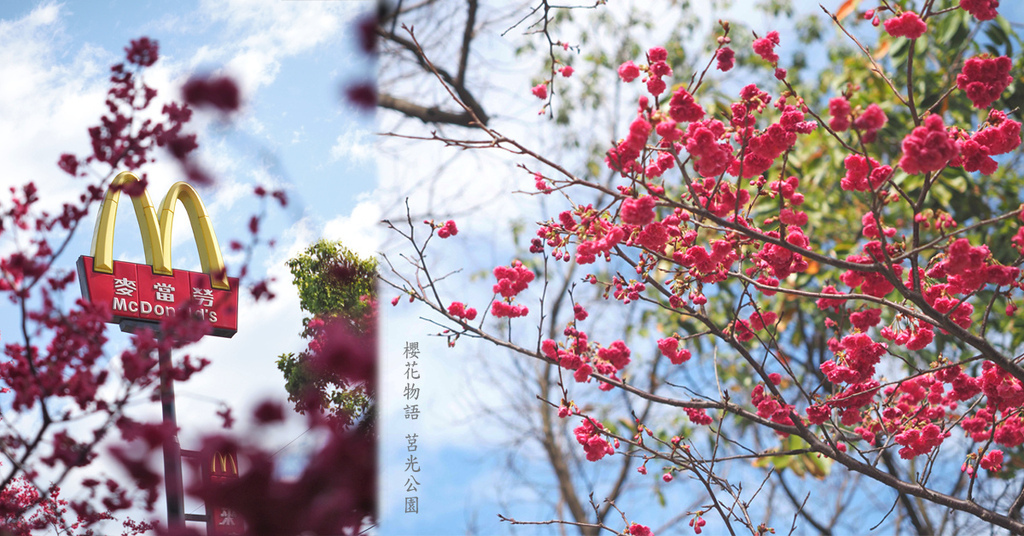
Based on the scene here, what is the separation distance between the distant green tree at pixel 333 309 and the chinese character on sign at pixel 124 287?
72cm

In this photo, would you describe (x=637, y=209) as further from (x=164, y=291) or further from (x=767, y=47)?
(x=164, y=291)

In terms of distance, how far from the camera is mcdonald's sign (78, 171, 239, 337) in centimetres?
249

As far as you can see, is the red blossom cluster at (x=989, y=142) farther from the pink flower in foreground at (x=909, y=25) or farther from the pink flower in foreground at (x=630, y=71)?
the pink flower in foreground at (x=630, y=71)

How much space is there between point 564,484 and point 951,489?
1.54 m

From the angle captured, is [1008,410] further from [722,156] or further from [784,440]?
[784,440]

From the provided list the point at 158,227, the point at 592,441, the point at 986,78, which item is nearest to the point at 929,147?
the point at 986,78

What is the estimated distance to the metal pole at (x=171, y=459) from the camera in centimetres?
91

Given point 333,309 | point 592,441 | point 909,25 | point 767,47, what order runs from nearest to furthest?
point 909,25 → point 767,47 → point 592,441 → point 333,309

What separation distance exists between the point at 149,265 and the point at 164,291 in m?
0.11

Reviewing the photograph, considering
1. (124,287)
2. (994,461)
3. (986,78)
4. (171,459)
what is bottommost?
(994,461)

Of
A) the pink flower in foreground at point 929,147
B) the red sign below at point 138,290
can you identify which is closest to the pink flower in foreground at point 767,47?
the pink flower in foreground at point 929,147

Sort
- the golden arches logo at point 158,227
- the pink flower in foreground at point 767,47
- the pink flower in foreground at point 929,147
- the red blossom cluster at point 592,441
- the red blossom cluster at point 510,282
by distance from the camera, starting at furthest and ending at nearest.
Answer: the golden arches logo at point 158,227
the red blossom cluster at point 510,282
the red blossom cluster at point 592,441
the pink flower in foreground at point 767,47
the pink flower in foreground at point 929,147

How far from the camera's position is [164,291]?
273 centimetres

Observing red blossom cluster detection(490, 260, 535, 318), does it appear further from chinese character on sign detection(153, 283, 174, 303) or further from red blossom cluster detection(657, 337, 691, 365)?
chinese character on sign detection(153, 283, 174, 303)
